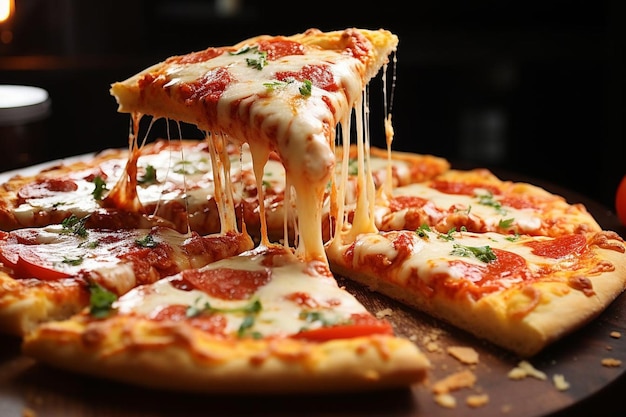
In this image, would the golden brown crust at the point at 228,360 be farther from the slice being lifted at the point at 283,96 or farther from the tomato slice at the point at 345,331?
the slice being lifted at the point at 283,96

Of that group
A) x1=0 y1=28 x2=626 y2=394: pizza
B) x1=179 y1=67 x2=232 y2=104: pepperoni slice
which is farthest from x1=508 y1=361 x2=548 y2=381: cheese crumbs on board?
x1=179 y1=67 x2=232 y2=104: pepperoni slice

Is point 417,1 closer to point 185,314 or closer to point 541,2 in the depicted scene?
point 541,2

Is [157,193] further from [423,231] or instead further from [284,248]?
[423,231]

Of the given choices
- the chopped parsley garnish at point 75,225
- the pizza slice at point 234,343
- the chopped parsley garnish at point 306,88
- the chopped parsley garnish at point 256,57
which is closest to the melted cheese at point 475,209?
the chopped parsley garnish at point 306,88

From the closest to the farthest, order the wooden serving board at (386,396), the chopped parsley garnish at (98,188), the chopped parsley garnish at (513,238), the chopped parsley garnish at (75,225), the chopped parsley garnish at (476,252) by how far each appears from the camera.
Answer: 1. the wooden serving board at (386,396)
2. the chopped parsley garnish at (476,252)
3. the chopped parsley garnish at (75,225)
4. the chopped parsley garnish at (513,238)
5. the chopped parsley garnish at (98,188)

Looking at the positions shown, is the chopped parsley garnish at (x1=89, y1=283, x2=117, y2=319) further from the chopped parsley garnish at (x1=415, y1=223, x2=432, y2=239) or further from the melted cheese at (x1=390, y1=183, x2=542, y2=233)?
the melted cheese at (x1=390, y1=183, x2=542, y2=233)

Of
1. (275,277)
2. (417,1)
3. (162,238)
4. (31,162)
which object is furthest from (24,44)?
(275,277)
